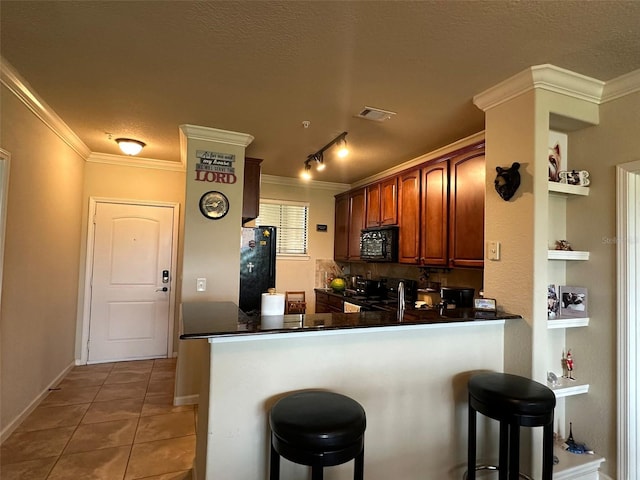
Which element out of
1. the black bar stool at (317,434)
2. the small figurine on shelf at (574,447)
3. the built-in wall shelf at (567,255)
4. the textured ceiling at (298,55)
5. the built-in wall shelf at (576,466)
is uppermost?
the textured ceiling at (298,55)

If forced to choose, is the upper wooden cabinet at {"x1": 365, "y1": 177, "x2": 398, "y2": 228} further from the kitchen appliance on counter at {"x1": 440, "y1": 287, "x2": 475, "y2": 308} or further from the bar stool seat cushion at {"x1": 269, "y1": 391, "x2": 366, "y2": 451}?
the bar stool seat cushion at {"x1": 269, "y1": 391, "x2": 366, "y2": 451}

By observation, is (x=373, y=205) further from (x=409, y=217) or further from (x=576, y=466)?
(x=576, y=466)

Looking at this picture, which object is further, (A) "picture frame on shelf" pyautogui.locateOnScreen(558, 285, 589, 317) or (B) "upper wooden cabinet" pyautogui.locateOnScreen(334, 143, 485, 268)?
(B) "upper wooden cabinet" pyautogui.locateOnScreen(334, 143, 485, 268)

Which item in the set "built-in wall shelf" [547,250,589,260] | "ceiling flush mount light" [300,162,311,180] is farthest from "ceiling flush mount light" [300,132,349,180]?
"built-in wall shelf" [547,250,589,260]

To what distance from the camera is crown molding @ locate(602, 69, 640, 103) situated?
2.04 m

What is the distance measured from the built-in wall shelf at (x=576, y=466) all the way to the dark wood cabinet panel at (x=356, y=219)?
2.88m

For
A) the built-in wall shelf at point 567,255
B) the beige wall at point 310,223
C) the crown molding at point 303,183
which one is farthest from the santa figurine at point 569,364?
the crown molding at point 303,183

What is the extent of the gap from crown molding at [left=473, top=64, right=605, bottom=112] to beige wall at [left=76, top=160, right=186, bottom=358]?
3.37m

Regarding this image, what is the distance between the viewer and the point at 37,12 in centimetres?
164

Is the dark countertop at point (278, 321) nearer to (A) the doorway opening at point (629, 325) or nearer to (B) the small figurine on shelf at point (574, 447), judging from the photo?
(A) the doorway opening at point (629, 325)

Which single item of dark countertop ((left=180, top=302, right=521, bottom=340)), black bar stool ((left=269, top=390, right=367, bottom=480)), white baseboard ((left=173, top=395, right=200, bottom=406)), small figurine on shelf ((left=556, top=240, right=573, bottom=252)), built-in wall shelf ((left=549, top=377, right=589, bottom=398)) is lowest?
white baseboard ((left=173, top=395, right=200, bottom=406))

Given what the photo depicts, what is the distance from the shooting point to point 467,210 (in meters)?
2.87

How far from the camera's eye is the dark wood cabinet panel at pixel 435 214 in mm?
3131

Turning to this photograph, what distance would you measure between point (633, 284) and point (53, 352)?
15.4ft
